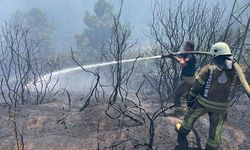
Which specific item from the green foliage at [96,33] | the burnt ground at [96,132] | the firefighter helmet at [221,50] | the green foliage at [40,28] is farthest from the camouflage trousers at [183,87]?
the green foliage at [40,28]

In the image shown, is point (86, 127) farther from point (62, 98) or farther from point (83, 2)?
point (83, 2)

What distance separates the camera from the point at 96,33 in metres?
37.9

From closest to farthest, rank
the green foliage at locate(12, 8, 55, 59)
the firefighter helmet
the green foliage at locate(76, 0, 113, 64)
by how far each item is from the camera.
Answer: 1. the firefighter helmet
2. the green foliage at locate(76, 0, 113, 64)
3. the green foliage at locate(12, 8, 55, 59)

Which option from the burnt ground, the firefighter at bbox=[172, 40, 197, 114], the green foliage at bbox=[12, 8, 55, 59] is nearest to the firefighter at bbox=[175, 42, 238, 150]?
the burnt ground

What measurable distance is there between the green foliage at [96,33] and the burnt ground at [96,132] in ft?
82.5

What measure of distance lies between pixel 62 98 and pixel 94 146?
512 centimetres

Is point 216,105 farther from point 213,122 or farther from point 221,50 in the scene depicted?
point 221,50

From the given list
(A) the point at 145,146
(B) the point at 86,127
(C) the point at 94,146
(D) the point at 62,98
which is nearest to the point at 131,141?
(A) the point at 145,146

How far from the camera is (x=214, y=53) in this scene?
5.54 meters

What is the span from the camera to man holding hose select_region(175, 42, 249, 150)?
548 cm

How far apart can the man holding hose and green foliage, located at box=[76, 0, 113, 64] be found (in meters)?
27.2

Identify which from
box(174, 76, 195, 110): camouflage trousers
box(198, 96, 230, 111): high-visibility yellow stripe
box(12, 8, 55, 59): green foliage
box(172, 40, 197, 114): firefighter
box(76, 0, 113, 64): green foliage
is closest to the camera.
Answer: box(198, 96, 230, 111): high-visibility yellow stripe

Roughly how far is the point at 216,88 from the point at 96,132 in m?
2.53

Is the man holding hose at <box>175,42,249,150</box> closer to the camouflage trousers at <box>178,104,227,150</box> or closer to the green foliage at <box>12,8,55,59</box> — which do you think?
the camouflage trousers at <box>178,104,227,150</box>
